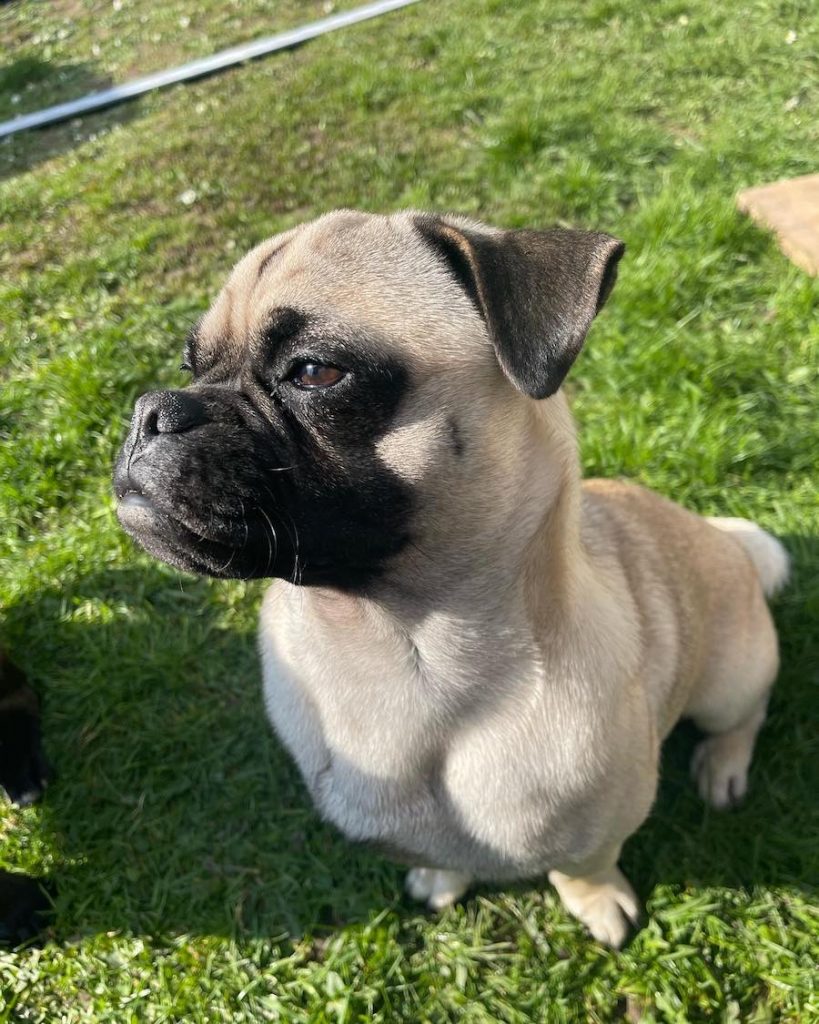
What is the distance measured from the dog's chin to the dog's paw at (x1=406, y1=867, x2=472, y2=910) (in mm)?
1284

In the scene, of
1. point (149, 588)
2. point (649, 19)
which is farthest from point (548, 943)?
point (649, 19)

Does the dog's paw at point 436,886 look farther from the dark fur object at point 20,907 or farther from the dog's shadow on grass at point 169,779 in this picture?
the dark fur object at point 20,907

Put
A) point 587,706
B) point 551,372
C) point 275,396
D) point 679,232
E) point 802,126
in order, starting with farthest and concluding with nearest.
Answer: point 802,126
point 679,232
point 587,706
point 275,396
point 551,372

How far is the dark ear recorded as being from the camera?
4.45 ft

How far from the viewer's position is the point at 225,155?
17.2 ft

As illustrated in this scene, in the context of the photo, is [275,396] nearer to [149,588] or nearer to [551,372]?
[551,372]

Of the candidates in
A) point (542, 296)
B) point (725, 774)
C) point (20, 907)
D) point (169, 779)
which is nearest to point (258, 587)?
point (169, 779)

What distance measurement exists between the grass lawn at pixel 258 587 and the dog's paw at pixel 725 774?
0.05 metres

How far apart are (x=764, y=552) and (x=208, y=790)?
206 cm

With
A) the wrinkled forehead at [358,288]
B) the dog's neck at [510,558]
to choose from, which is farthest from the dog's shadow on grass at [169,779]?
the wrinkled forehead at [358,288]

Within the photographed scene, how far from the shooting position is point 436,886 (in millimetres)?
2359

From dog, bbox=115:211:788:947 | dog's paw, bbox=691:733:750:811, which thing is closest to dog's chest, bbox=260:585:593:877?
dog, bbox=115:211:788:947

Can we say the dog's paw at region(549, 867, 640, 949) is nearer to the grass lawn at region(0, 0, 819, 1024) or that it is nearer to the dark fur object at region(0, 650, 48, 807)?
the grass lawn at region(0, 0, 819, 1024)

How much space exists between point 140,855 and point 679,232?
3.57 m
